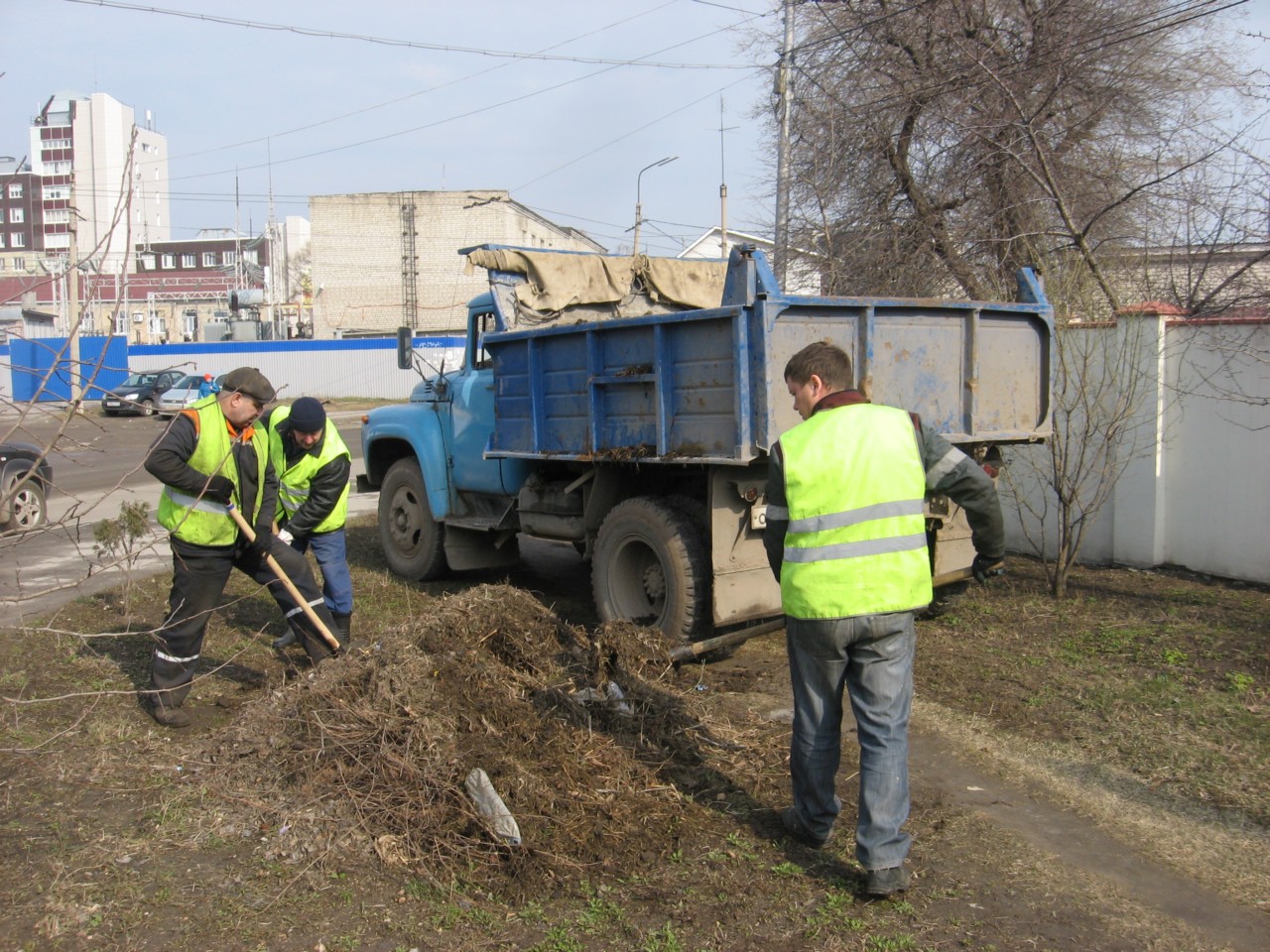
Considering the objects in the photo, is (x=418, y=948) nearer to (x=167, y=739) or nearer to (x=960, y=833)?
(x=960, y=833)

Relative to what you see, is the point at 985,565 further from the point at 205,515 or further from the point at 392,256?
the point at 392,256

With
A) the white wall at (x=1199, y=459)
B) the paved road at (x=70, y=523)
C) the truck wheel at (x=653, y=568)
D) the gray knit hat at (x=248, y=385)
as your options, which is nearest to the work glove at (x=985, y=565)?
the truck wheel at (x=653, y=568)

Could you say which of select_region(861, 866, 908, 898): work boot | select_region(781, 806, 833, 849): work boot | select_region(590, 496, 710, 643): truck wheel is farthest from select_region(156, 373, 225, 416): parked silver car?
select_region(861, 866, 908, 898): work boot

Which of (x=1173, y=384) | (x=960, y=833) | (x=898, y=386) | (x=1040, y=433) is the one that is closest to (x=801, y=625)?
(x=960, y=833)

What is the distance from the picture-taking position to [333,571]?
20.5 feet

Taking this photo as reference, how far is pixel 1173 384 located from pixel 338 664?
6.33 meters

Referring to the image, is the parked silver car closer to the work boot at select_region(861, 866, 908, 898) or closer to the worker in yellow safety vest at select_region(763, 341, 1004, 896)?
the worker in yellow safety vest at select_region(763, 341, 1004, 896)

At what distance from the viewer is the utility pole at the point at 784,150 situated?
14.0 m

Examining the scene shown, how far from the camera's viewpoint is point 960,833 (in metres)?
3.89

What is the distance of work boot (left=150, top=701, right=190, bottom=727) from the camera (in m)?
5.17

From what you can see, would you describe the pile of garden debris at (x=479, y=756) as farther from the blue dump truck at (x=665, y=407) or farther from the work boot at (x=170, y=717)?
the blue dump truck at (x=665, y=407)

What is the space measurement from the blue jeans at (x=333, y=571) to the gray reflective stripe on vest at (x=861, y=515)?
11.9ft

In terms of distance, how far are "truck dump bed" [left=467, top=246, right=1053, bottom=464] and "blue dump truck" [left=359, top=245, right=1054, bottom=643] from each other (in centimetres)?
1

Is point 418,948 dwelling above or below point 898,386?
below
